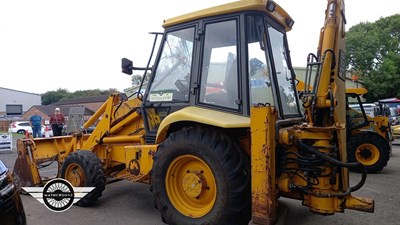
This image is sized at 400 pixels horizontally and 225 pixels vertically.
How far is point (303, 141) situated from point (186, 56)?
1.86 meters

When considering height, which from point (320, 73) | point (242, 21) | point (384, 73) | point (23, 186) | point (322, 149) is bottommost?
point (23, 186)

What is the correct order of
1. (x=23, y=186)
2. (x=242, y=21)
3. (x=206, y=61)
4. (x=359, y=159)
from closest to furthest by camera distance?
(x=242, y=21) < (x=206, y=61) < (x=23, y=186) < (x=359, y=159)

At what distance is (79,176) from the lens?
17.0 feet

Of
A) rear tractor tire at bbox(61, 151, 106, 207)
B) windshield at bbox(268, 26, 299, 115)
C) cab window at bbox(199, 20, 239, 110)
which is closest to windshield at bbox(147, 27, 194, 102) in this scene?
cab window at bbox(199, 20, 239, 110)

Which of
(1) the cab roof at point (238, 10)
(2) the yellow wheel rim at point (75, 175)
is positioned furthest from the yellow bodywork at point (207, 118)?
(2) the yellow wheel rim at point (75, 175)

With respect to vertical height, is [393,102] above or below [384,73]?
below

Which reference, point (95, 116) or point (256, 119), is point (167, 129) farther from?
point (95, 116)

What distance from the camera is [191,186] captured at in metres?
3.90

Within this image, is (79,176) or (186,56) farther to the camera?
(79,176)

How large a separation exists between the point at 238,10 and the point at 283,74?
1.17 meters

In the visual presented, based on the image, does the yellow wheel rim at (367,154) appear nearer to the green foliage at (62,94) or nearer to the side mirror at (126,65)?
the side mirror at (126,65)

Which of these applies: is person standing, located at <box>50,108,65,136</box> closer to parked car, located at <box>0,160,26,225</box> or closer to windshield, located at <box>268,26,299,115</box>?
parked car, located at <box>0,160,26,225</box>

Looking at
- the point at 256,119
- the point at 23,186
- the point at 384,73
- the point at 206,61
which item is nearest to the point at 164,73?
the point at 206,61

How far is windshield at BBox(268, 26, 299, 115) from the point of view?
4.35 metres
